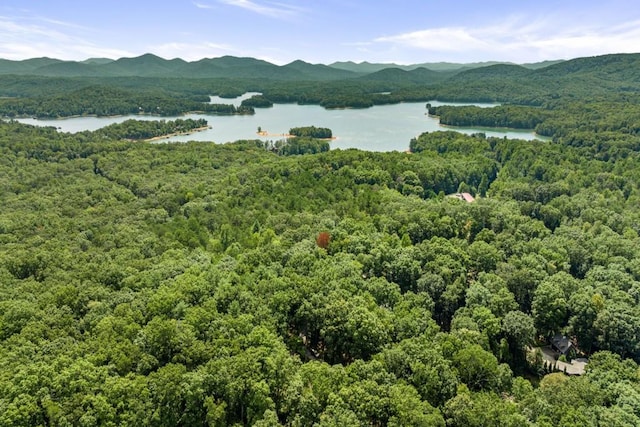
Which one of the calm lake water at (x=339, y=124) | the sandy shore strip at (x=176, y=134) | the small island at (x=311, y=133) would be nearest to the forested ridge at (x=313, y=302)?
the calm lake water at (x=339, y=124)

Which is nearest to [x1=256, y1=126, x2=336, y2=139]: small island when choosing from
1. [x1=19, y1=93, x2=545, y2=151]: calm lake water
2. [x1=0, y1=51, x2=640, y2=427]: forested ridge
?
[x1=19, y1=93, x2=545, y2=151]: calm lake water

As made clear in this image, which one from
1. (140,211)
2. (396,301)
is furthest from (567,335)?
(140,211)

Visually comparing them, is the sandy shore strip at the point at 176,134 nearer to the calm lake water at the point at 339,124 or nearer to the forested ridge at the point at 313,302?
the calm lake water at the point at 339,124

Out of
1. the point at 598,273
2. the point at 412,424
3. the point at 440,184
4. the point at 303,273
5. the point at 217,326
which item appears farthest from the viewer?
the point at 440,184

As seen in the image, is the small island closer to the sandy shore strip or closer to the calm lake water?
the calm lake water

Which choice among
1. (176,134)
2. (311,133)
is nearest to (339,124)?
(311,133)

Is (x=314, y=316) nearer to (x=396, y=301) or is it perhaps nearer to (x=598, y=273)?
(x=396, y=301)
